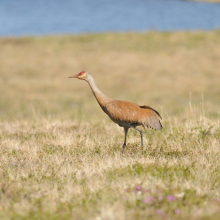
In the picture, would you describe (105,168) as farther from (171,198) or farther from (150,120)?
(150,120)

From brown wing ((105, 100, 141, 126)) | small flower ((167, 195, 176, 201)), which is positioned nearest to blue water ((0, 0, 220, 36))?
brown wing ((105, 100, 141, 126))

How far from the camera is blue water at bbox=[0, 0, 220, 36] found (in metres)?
45.9

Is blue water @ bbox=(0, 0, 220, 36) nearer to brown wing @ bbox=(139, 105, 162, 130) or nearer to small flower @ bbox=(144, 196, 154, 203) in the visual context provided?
brown wing @ bbox=(139, 105, 162, 130)

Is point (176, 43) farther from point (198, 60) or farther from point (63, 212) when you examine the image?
point (63, 212)

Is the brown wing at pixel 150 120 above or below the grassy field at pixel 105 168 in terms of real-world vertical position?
above

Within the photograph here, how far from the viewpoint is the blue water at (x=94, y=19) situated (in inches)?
1806

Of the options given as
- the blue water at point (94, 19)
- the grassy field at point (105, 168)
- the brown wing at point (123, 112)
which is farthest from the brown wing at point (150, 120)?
A: the blue water at point (94, 19)

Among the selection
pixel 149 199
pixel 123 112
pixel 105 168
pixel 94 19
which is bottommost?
pixel 149 199

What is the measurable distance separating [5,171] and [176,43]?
92.5 feet

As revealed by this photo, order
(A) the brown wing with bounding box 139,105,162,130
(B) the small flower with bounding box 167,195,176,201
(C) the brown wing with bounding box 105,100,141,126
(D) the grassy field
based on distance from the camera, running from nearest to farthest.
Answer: (D) the grassy field
(B) the small flower with bounding box 167,195,176,201
(C) the brown wing with bounding box 105,100,141,126
(A) the brown wing with bounding box 139,105,162,130

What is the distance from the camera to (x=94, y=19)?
174 ft

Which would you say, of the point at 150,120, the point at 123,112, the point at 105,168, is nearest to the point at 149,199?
the point at 105,168

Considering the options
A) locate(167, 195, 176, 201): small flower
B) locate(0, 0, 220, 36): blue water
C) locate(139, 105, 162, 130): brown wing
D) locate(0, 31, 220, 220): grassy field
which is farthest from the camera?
locate(0, 0, 220, 36): blue water

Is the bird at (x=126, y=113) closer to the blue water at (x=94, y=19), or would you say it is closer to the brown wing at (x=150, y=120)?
→ the brown wing at (x=150, y=120)
